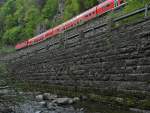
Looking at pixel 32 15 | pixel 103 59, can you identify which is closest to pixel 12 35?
pixel 32 15

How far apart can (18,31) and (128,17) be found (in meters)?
50.0

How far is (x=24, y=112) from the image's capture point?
1370 cm

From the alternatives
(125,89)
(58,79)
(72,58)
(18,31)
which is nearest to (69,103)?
(125,89)

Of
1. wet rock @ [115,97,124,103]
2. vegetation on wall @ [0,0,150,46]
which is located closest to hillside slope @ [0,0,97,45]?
vegetation on wall @ [0,0,150,46]

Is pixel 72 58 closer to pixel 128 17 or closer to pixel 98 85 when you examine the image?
pixel 98 85

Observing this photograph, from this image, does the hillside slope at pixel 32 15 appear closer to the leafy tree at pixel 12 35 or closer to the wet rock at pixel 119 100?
the leafy tree at pixel 12 35

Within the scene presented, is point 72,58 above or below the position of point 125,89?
above

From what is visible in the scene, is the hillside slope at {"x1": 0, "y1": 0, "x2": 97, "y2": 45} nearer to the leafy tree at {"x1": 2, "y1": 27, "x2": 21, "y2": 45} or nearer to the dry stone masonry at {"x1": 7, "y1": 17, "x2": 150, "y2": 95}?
the leafy tree at {"x1": 2, "y1": 27, "x2": 21, "y2": 45}

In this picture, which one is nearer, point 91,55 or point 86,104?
point 86,104

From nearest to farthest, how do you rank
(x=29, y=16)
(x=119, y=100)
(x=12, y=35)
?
(x=119, y=100) → (x=29, y=16) → (x=12, y=35)

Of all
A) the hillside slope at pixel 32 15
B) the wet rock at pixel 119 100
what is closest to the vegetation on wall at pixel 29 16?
the hillside slope at pixel 32 15

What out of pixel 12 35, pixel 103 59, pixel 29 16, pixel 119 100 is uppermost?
pixel 29 16

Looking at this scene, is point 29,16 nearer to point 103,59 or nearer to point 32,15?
point 32,15

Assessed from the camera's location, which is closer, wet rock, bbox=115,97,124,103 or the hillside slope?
wet rock, bbox=115,97,124,103
